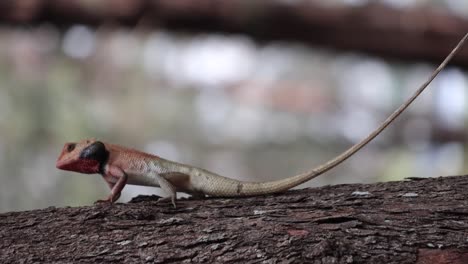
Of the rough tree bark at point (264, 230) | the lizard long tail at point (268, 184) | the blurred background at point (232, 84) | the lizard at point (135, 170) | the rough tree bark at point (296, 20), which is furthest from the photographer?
the rough tree bark at point (296, 20)

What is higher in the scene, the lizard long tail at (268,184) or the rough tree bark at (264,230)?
the lizard long tail at (268,184)

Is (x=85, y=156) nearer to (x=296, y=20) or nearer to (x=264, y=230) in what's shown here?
(x=264, y=230)

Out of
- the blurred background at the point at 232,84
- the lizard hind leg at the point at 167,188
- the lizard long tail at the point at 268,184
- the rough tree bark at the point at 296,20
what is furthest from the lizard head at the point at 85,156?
the rough tree bark at the point at 296,20

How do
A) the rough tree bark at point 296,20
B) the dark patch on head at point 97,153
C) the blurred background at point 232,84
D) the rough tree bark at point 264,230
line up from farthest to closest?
the rough tree bark at point 296,20, the blurred background at point 232,84, the dark patch on head at point 97,153, the rough tree bark at point 264,230

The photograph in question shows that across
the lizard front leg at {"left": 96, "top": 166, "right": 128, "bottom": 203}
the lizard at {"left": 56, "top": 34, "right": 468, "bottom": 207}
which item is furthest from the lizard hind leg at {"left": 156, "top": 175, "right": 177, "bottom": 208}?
the lizard front leg at {"left": 96, "top": 166, "right": 128, "bottom": 203}

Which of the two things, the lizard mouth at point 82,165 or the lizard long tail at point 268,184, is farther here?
the lizard mouth at point 82,165

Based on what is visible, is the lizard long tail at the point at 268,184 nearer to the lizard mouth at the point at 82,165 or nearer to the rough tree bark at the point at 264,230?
the rough tree bark at the point at 264,230

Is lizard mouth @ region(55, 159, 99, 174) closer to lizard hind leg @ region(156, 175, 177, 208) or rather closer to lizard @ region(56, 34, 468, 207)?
lizard @ region(56, 34, 468, 207)
